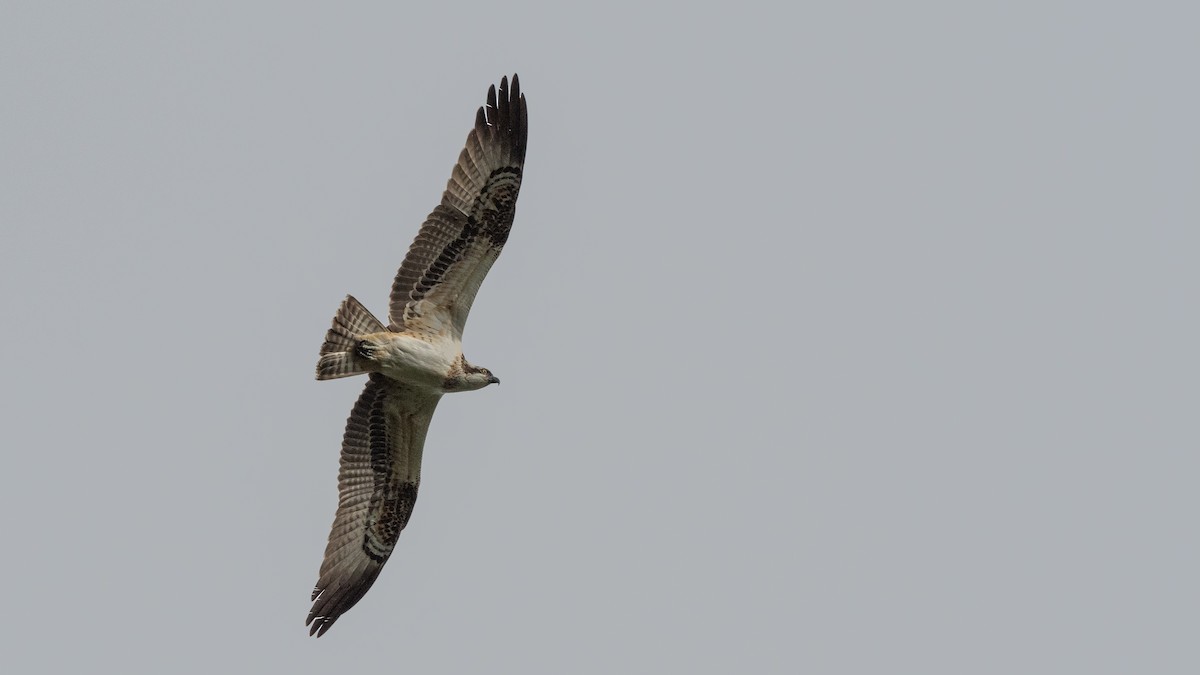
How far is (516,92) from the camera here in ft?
53.4

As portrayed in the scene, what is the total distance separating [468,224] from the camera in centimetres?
1622

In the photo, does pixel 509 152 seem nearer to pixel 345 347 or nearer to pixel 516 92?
pixel 516 92

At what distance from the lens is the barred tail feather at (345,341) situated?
15953 millimetres

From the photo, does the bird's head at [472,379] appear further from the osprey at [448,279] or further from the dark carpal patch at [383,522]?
the dark carpal patch at [383,522]

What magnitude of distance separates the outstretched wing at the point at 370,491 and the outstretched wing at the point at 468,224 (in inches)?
42.9

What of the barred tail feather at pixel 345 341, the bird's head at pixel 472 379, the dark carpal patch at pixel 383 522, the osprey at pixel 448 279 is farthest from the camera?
the dark carpal patch at pixel 383 522

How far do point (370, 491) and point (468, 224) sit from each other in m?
3.08

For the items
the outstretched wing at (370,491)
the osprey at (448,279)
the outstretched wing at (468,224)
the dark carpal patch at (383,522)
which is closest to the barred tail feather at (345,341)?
the osprey at (448,279)

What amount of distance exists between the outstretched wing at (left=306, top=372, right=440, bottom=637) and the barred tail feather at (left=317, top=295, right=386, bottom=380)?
2.94 feet

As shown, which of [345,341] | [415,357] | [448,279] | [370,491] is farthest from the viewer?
[370,491]

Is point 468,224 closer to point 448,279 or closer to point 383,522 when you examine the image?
point 448,279

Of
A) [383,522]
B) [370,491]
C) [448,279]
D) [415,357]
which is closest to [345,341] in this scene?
[415,357]

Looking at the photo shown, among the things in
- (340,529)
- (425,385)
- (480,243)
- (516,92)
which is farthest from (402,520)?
(516,92)

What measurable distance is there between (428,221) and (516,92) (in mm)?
1491
